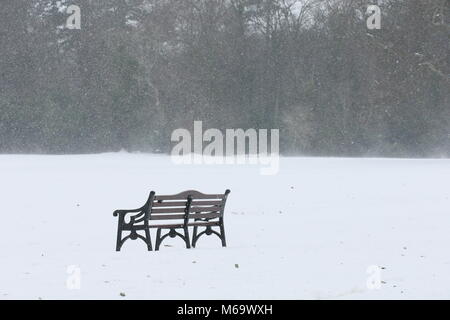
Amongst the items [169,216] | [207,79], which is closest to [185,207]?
[169,216]

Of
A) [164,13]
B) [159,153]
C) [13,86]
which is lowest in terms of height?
[159,153]

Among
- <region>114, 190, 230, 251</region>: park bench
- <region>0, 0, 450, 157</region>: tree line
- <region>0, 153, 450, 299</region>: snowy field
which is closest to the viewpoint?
<region>0, 153, 450, 299</region>: snowy field

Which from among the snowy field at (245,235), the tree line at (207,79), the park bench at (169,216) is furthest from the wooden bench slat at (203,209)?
the tree line at (207,79)

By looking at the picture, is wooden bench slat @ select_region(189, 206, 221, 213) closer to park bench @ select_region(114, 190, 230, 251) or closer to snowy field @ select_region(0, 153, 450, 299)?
park bench @ select_region(114, 190, 230, 251)

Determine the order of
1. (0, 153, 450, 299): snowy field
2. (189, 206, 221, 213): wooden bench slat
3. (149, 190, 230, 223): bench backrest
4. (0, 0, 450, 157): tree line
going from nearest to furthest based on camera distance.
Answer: (0, 153, 450, 299): snowy field
(149, 190, 230, 223): bench backrest
(189, 206, 221, 213): wooden bench slat
(0, 0, 450, 157): tree line

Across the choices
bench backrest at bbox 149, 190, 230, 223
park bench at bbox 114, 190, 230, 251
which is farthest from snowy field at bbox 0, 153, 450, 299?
bench backrest at bbox 149, 190, 230, 223

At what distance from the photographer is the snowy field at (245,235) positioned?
9617mm

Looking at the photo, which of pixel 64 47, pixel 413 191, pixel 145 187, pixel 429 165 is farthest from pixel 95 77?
pixel 413 191

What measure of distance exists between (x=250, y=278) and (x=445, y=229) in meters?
6.71

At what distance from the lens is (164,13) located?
50344 mm

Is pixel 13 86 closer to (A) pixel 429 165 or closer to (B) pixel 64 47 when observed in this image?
(B) pixel 64 47

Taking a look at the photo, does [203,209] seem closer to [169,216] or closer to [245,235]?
[169,216]

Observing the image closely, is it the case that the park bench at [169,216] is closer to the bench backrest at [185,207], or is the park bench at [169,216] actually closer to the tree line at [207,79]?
the bench backrest at [185,207]

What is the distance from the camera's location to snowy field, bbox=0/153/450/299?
31.6 feet
